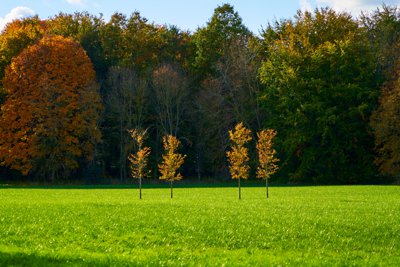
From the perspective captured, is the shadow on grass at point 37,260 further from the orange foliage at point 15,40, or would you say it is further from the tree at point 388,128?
the orange foliage at point 15,40

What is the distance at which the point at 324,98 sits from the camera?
7144cm

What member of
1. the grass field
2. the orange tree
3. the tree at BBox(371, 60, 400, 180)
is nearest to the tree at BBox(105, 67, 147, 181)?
the orange tree

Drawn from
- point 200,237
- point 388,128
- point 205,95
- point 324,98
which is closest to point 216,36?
point 205,95

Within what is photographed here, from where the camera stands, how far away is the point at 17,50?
251 feet

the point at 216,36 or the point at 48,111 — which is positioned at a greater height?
the point at 216,36

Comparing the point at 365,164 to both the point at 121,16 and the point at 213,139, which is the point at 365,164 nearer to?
the point at 213,139

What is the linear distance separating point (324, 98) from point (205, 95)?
633 inches

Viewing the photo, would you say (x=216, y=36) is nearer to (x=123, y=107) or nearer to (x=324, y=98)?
(x=123, y=107)

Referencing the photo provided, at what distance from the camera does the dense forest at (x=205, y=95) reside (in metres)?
70.5

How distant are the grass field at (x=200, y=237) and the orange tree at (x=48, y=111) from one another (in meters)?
39.8

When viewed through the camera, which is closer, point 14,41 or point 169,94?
point 14,41

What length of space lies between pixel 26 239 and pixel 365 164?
5687 cm

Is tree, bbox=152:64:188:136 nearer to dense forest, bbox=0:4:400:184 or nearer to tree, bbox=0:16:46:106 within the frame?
dense forest, bbox=0:4:400:184

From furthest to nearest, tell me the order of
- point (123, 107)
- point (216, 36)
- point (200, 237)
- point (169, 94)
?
1. point (216, 36)
2. point (169, 94)
3. point (123, 107)
4. point (200, 237)
